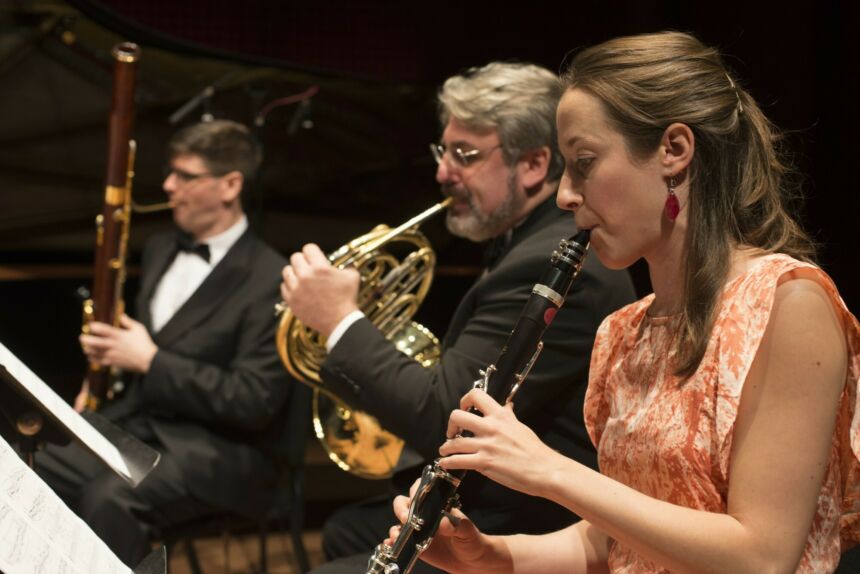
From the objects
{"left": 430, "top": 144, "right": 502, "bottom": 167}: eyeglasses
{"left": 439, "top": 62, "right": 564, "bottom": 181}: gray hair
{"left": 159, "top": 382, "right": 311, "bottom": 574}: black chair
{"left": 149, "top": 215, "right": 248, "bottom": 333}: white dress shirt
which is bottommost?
{"left": 159, "top": 382, "right": 311, "bottom": 574}: black chair

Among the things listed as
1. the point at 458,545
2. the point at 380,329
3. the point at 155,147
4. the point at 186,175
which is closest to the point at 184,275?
the point at 186,175

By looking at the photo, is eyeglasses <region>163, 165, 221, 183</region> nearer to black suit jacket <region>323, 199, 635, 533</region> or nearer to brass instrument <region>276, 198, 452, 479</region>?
brass instrument <region>276, 198, 452, 479</region>

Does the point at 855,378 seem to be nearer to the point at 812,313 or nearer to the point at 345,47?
the point at 812,313

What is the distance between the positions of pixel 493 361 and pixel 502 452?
717 millimetres

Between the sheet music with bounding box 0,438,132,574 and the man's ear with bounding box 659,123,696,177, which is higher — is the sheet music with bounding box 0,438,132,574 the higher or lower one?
the lower one

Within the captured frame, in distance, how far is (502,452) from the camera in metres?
1.24

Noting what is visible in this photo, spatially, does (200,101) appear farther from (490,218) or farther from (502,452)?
(502,452)

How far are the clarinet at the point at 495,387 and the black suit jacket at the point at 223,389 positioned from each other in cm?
145

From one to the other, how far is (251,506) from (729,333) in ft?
6.05

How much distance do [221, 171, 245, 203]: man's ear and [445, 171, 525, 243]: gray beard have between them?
1182 millimetres

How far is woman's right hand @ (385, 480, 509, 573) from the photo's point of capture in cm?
145

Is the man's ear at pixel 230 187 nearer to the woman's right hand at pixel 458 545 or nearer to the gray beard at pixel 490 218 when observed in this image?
the gray beard at pixel 490 218

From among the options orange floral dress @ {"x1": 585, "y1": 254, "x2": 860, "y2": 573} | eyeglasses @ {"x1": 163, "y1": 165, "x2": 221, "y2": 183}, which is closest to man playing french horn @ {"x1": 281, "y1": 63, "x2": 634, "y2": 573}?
orange floral dress @ {"x1": 585, "y1": 254, "x2": 860, "y2": 573}

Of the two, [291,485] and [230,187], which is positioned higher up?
[230,187]
